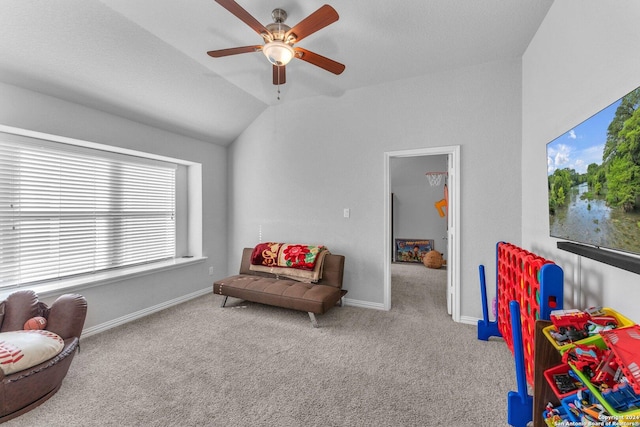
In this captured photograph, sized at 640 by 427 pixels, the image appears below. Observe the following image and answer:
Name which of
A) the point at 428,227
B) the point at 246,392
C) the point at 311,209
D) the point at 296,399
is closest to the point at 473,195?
the point at 311,209

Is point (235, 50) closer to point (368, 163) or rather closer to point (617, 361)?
point (368, 163)

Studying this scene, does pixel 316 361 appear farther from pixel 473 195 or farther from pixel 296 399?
pixel 473 195

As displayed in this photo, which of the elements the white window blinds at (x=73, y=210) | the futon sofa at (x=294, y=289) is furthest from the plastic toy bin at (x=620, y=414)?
the white window blinds at (x=73, y=210)

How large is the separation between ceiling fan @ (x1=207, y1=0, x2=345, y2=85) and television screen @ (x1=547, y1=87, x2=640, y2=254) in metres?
1.45

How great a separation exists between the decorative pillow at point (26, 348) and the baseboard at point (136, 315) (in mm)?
911

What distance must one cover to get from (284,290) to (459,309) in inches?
75.9

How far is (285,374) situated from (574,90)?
270cm

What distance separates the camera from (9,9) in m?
1.85

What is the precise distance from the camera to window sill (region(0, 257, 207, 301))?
2482 millimetres

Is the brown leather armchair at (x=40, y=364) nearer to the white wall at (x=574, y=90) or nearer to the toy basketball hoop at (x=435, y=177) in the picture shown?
Answer: the white wall at (x=574, y=90)

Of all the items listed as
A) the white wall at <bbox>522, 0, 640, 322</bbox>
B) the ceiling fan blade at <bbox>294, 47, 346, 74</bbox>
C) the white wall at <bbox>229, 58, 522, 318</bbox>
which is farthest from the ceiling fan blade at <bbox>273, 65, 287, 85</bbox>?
the white wall at <bbox>522, 0, 640, 322</bbox>

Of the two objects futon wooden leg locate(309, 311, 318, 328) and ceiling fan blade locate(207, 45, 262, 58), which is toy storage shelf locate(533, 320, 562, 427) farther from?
ceiling fan blade locate(207, 45, 262, 58)

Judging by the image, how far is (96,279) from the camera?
2.81m

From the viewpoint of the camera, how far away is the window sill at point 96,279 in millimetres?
2482
